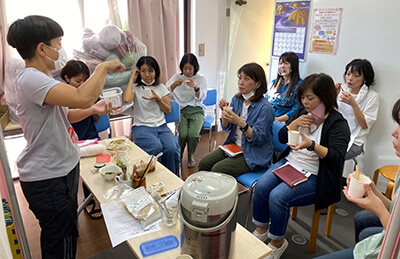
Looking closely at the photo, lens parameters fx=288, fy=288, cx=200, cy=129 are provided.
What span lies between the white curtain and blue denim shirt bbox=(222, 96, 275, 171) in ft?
6.04

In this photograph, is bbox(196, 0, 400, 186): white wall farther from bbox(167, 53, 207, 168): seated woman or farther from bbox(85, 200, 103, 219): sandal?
bbox(85, 200, 103, 219): sandal

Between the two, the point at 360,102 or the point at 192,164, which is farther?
the point at 192,164

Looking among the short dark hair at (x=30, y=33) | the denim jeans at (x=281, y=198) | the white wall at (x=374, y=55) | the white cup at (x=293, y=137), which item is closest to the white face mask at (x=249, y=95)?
the white cup at (x=293, y=137)

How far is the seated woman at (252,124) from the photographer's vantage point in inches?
87.0

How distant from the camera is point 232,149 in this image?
2.40 m

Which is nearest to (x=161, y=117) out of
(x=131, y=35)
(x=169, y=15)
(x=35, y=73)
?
(x=131, y=35)

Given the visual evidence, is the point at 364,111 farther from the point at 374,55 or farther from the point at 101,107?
the point at 101,107

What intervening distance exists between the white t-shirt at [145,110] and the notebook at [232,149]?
835mm

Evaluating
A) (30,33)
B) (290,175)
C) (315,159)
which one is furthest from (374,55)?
(30,33)

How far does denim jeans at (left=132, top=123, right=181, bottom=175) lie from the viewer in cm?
273

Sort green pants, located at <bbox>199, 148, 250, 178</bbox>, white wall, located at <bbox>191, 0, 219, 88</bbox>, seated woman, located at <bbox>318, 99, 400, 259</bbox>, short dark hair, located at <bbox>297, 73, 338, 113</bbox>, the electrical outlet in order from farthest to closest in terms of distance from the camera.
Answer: the electrical outlet < white wall, located at <bbox>191, 0, 219, 88</bbox> < green pants, located at <bbox>199, 148, 250, 178</bbox> < short dark hair, located at <bbox>297, 73, 338, 113</bbox> < seated woman, located at <bbox>318, 99, 400, 259</bbox>

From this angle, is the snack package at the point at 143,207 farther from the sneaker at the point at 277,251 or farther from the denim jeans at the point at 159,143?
the denim jeans at the point at 159,143

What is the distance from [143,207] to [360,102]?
226 cm

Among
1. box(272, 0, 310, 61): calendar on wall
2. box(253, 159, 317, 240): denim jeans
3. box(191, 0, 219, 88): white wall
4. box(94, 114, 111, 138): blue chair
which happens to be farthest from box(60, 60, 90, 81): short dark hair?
box(272, 0, 310, 61): calendar on wall
